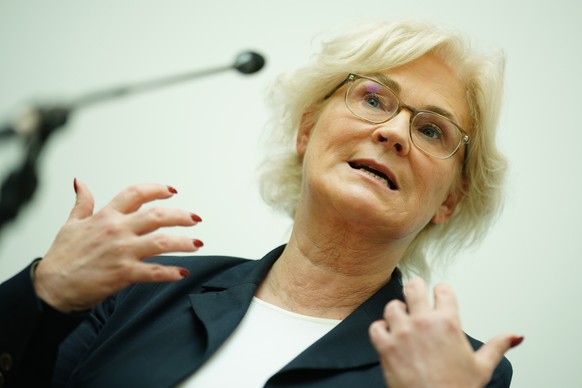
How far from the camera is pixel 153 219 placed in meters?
0.95

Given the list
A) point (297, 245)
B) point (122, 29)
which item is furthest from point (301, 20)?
point (297, 245)

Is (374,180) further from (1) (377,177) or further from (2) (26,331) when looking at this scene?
(2) (26,331)

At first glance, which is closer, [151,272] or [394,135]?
[151,272]

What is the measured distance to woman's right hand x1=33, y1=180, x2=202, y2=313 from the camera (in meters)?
0.95

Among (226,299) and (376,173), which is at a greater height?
(376,173)

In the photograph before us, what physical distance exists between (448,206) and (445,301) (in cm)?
68

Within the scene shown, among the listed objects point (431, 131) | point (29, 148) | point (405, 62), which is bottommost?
point (431, 131)

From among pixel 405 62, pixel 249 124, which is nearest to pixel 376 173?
pixel 405 62

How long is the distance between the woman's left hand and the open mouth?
421 millimetres

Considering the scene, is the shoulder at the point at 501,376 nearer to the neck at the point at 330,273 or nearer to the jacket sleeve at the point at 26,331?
the neck at the point at 330,273

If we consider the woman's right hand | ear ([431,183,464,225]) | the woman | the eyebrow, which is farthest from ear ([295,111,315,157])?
the woman's right hand

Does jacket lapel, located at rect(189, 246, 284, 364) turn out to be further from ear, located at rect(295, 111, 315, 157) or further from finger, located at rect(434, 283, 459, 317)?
finger, located at rect(434, 283, 459, 317)

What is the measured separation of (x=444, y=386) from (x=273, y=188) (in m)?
0.99

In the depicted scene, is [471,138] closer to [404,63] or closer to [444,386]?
[404,63]
